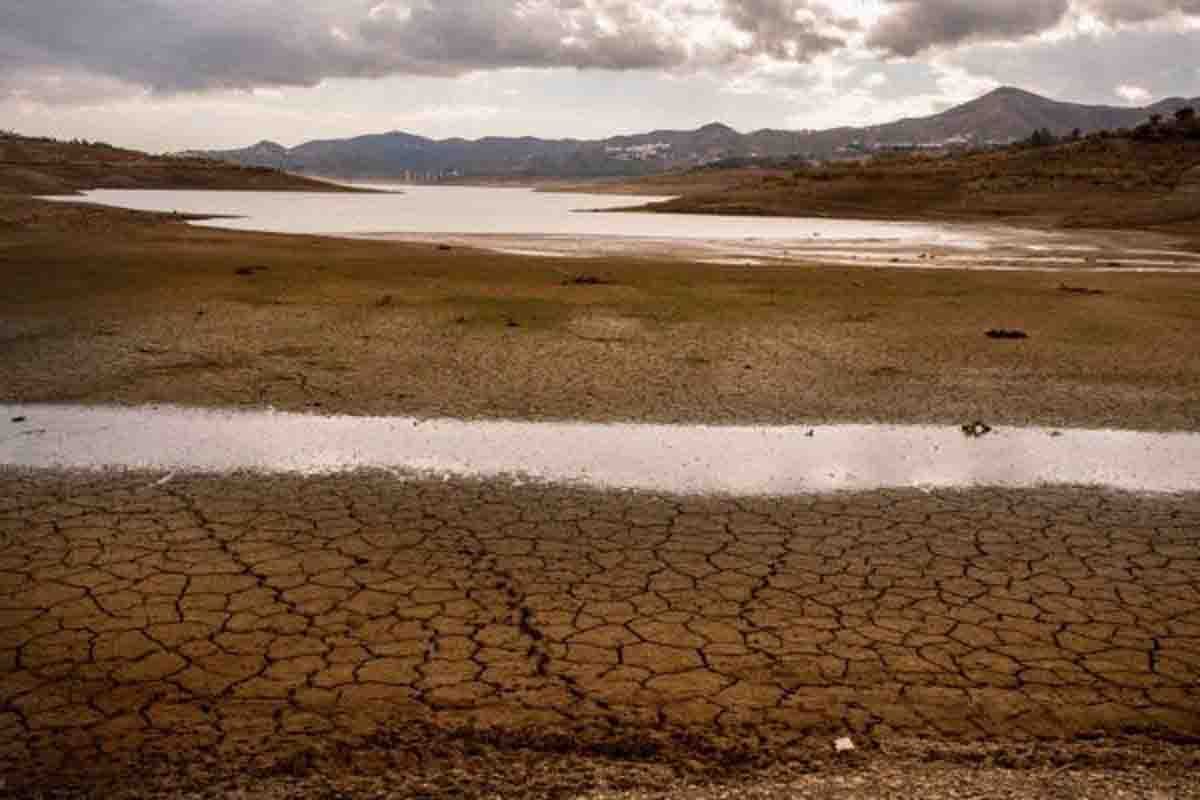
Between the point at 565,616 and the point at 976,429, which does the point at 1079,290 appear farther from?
the point at 565,616

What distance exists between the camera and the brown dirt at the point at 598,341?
1141 cm

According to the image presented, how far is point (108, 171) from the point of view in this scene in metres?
101

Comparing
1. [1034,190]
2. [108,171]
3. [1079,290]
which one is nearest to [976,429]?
[1079,290]

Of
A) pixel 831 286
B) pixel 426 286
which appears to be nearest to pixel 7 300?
pixel 426 286

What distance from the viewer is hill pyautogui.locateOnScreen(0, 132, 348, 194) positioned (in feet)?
240

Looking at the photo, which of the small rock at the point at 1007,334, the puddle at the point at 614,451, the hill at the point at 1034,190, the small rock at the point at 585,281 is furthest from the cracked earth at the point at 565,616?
the hill at the point at 1034,190

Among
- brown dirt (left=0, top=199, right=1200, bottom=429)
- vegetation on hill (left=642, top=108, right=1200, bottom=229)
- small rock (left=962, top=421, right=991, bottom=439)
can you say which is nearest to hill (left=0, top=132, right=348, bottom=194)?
vegetation on hill (left=642, top=108, right=1200, bottom=229)

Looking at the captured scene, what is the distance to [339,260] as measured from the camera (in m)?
25.7

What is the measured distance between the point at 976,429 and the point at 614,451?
3.71 metres

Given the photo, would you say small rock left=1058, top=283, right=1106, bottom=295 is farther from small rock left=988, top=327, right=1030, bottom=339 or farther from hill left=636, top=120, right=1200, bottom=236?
hill left=636, top=120, right=1200, bottom=236

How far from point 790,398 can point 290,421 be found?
5315 mm

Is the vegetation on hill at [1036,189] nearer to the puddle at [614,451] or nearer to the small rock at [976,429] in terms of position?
the small rock at [976,429]

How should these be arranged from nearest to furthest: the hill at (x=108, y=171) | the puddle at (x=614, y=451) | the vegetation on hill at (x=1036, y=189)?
the puddle at (x=614, y=451) < the vegetation on hill at (x=1036, y=189) < the hill at (x=108, y=171)

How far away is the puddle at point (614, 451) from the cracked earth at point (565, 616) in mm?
447
